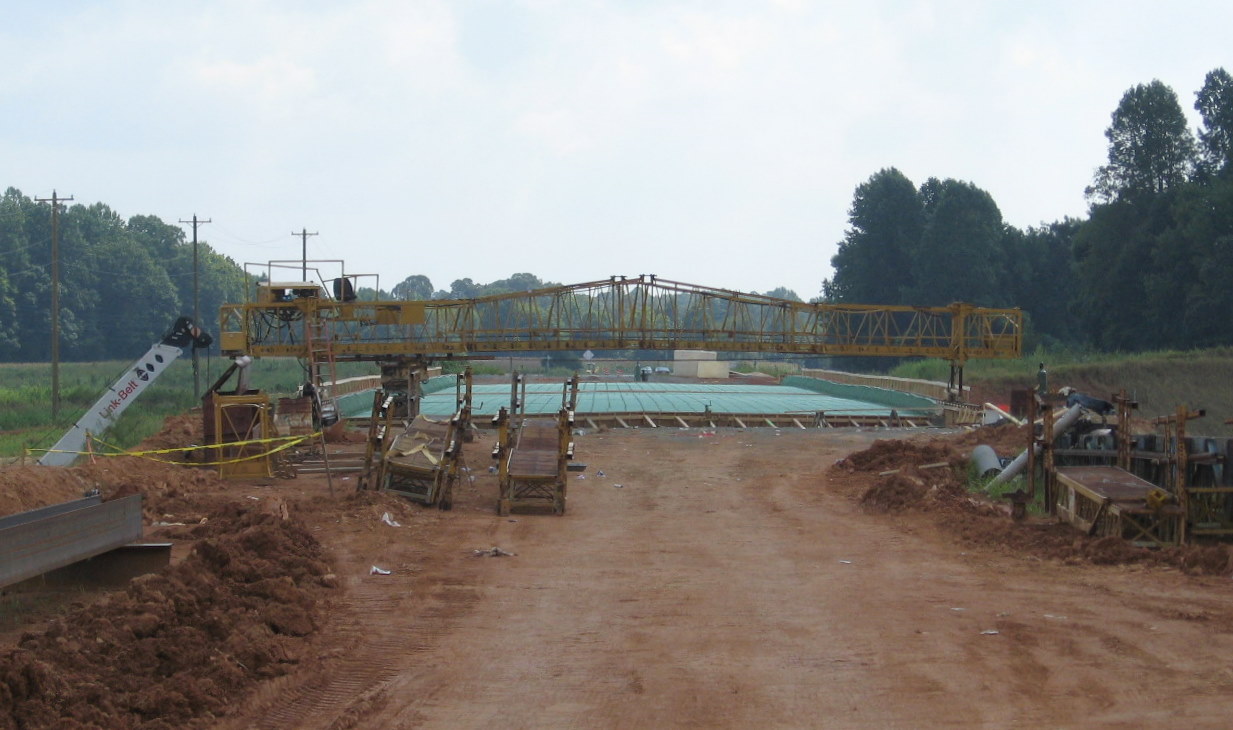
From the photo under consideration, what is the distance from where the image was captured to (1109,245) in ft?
206

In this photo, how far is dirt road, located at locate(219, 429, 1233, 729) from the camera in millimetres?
7789

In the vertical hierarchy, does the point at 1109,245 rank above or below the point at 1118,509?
above

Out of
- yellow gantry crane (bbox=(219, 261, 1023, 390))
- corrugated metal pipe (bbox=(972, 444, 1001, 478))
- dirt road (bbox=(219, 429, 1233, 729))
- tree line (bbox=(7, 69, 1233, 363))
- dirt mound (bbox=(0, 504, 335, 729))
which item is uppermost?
tree line (bbox=(7, 69, 1233, 363))

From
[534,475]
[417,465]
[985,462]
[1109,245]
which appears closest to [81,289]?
[1109,245]

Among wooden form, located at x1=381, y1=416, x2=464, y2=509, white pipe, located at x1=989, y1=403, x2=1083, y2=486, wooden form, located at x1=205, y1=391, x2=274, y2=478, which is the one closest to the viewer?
white pipe, located at x1=989, y1=403, x2=1083, y2=486

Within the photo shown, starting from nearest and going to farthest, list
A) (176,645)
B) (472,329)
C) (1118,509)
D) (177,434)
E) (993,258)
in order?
(176,645) → (1118,509) → (177,434) → (472,329) → (993,258)

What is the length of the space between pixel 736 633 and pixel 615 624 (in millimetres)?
1144

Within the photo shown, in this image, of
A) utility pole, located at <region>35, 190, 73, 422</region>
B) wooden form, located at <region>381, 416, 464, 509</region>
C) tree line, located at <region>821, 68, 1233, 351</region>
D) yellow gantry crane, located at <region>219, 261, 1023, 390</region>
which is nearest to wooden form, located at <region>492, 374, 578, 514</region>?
wooden form, located at <region>381, 416, 464, 509</region>

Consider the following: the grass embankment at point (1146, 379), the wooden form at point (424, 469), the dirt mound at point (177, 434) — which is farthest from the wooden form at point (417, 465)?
the grass embankment at point (1146, 379)

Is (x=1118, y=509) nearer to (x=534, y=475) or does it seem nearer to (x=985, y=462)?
(x=985, y=462)

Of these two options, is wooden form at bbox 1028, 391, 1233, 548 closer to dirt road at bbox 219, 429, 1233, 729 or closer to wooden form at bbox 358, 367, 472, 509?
dirt road at bbox 219, 429, 1233, 729

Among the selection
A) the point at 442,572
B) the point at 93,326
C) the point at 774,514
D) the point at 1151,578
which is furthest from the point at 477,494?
the point at 93,326

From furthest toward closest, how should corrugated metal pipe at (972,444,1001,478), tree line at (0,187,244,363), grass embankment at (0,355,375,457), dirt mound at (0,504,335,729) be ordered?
tree line at (0,187,244,363)
grass embankment at (0,355,375,457)
corrugated metal pipe at (972,444,1001,478)
dirt mound at (0,504,335,729)

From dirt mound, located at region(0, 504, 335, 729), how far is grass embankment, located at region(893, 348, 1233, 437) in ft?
136
